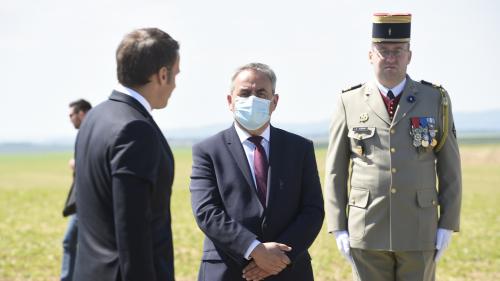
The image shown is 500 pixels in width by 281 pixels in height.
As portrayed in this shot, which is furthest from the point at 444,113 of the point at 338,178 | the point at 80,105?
the point at 80,105

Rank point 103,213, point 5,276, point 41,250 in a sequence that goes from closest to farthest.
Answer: point 103,213
point 5,276
point 41,250

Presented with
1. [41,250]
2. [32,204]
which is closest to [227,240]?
[41,250]

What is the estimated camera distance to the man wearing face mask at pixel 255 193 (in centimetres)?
459

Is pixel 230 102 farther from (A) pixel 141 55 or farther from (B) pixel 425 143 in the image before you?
(A) pixel 141 55

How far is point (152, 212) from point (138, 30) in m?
0.79

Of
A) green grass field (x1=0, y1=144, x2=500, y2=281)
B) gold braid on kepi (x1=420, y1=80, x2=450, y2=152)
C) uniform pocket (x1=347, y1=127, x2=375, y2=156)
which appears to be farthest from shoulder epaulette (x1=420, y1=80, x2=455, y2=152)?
green grass field (x1=0, y1=144, x2=500, y2=281)

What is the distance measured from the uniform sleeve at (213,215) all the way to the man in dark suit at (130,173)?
91cm

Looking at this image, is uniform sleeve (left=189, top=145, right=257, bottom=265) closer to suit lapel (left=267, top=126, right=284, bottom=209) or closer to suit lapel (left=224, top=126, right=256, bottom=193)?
suit lapel (left=224, top=126, right=256, bottom=193)

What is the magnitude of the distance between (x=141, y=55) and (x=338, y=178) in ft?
6.67

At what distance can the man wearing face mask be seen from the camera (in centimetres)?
459

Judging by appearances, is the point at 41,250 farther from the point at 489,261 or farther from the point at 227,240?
the point at 227,240

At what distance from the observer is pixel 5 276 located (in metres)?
10.7

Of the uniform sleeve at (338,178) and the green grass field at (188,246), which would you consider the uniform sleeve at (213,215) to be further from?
the green grass field at (188,246)

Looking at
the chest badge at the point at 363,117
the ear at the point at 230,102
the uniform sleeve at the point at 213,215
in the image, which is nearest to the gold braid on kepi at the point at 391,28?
the chest badge at the point at 363,117
